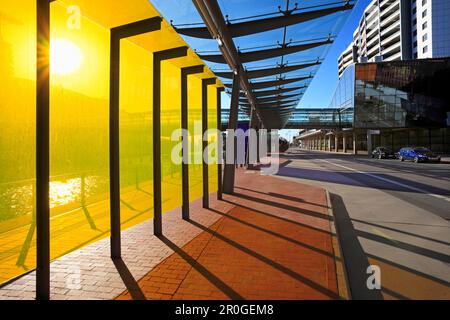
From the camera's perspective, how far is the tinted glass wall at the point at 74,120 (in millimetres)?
3283

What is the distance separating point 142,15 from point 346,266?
4.58 meters

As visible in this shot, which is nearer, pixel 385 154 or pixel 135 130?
pixel 135 130

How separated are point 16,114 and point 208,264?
9.79 ft

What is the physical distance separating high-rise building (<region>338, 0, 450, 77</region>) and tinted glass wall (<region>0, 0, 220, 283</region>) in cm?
5867

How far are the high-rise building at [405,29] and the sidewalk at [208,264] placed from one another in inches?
2284

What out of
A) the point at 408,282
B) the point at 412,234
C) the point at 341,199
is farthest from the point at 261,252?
the point at 341,199

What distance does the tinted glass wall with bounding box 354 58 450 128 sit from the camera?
4428 cm

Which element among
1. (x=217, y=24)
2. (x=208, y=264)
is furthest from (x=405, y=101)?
(x=208, y=264)

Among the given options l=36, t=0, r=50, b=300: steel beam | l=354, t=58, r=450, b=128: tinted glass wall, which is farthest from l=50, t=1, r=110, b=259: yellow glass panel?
l=354, t=58, r=450, b=128: tinted glass wall

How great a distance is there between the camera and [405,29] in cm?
7781

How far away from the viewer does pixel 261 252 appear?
462cm

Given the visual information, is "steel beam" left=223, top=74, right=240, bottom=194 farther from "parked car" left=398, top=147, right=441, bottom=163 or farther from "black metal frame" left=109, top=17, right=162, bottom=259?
"parked car" left=398, top=147, right=441, bottom=163

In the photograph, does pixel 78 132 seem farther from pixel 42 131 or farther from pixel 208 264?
pixel 208 264
